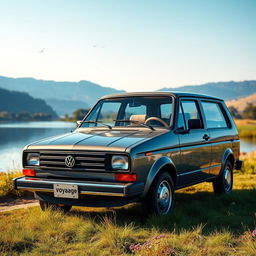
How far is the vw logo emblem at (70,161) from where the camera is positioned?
5046mm

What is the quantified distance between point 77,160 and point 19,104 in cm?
14003

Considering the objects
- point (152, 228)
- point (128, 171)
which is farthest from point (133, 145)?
point (152, 228)

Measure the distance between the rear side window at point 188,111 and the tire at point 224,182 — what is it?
4.91 feet

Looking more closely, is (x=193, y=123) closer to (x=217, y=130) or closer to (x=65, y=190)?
(x=217, y=130)

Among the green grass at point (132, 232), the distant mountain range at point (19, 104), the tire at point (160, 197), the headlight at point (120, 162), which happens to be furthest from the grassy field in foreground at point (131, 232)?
the distant mountain range at point (19, 104)

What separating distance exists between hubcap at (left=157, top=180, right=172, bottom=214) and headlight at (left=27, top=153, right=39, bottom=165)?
69.2 inches

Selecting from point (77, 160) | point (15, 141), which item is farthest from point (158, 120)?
point (15, 141)

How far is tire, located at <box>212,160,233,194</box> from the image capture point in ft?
25.0

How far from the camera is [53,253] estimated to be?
4.06 m

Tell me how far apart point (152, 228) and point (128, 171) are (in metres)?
0.76

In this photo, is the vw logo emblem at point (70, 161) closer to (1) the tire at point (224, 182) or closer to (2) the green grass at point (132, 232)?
(2) the green grass at point (132, 232)

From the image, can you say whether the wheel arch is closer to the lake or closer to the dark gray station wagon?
the dark gray station wagon

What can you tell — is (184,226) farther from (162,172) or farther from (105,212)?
(105,212)

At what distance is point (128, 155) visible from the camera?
4.77 m
